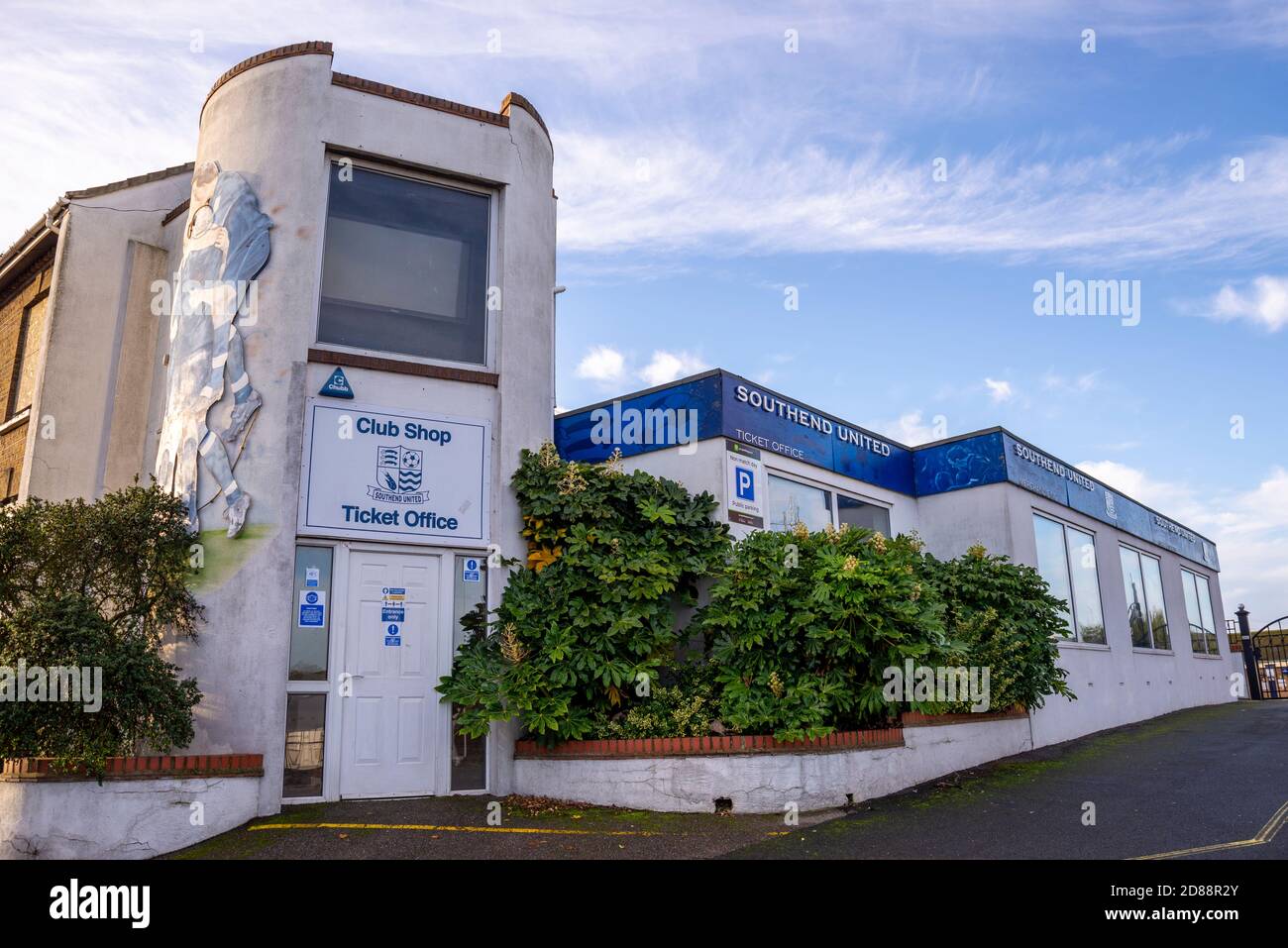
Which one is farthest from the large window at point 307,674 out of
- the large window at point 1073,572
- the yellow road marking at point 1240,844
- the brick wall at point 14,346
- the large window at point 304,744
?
the large window at point 1073,572

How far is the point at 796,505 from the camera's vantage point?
1262 cm

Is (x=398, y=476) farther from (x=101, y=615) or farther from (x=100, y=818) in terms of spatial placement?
(x=100, y=818)

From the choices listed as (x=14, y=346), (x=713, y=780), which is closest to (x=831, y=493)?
(x=713, y=780)

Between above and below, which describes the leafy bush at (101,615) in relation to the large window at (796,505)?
below

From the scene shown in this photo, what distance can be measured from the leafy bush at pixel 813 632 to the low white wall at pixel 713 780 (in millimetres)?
353

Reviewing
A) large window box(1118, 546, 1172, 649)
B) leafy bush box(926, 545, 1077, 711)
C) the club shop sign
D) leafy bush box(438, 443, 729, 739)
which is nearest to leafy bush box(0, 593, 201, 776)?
the club shop sign

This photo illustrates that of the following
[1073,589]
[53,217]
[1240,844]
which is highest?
[53,217]

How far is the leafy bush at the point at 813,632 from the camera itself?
845 cm

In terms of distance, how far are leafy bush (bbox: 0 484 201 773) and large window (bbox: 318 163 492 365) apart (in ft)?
8.34

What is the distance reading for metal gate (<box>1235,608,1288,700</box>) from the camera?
24.5 metres

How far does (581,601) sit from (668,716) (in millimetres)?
1330

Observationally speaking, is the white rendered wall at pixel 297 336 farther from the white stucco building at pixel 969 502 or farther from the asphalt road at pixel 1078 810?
the asphalt road at pixel 1078 810
